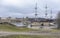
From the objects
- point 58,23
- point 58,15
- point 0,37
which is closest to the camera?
point 0,37

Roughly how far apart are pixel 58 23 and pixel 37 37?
53827 millimetres

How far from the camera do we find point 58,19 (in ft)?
328

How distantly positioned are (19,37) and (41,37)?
509cm

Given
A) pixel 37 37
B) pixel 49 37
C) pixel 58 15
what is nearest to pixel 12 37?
pixel 37 37

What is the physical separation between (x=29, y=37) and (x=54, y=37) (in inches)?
235

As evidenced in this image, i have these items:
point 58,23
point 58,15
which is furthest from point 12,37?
point 58,15

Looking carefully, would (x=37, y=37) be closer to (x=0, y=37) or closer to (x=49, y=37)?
(x=49, y=37)

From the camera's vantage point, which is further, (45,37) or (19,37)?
(45,37)

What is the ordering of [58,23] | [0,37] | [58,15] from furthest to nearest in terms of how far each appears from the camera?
[58,15] < [58,23] < [0,37]

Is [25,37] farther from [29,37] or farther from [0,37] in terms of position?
[0,37]

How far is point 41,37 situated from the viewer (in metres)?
42.4

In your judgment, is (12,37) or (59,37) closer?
(12,37)

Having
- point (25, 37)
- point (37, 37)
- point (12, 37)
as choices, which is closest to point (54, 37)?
point (37, 37)

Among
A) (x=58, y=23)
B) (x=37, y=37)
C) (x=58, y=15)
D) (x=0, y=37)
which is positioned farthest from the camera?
(x=58, y=15)
